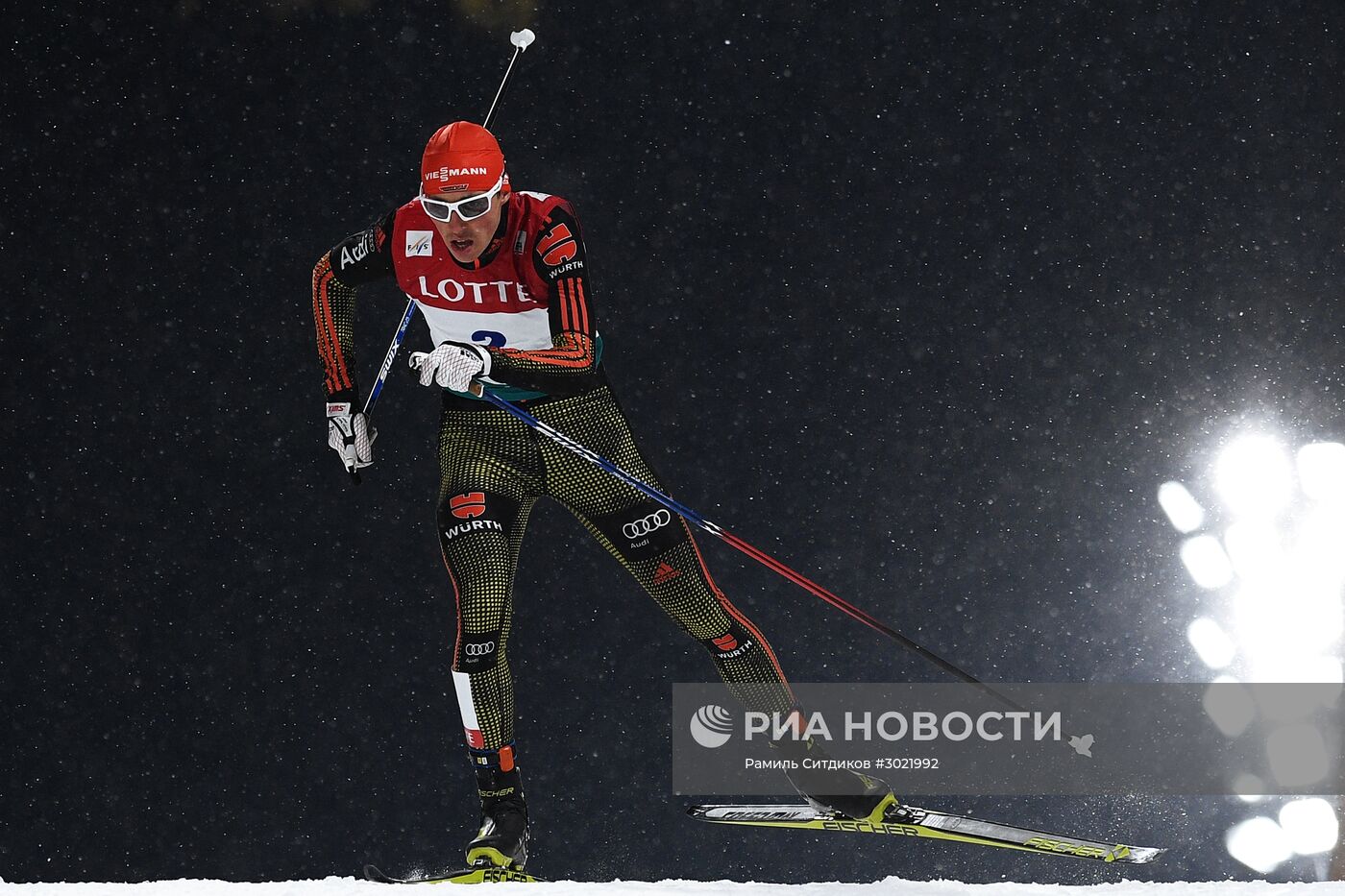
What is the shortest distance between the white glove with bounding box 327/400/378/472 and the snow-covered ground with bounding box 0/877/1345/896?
115 centimetres

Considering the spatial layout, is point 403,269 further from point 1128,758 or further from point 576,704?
point 1128,758

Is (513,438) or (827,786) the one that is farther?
(827,786)

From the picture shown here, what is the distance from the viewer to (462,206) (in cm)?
327

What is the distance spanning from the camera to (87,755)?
5.37 meters

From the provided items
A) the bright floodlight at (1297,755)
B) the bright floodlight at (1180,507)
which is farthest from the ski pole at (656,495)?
the bright floodlight at (1297,755)

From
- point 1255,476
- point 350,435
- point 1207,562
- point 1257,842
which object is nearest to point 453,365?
point 350,435

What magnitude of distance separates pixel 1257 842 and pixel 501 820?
Result: 3863 millimetres

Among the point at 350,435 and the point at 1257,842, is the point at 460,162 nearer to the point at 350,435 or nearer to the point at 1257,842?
the point at 350,435

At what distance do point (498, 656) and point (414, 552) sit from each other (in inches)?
73.7

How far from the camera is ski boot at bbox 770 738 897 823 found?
12.1 ft

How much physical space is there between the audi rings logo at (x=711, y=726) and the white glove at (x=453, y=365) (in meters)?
1.59

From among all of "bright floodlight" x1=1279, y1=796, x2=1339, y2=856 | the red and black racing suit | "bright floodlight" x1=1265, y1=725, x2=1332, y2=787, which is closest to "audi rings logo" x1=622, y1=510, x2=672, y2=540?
the red and black racing suit

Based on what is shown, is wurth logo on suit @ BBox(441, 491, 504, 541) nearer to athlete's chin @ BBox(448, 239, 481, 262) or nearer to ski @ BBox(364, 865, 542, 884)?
athlete's chin @ BBox(448, 239, 481, 262)

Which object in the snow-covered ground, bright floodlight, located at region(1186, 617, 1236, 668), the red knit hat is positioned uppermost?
the red knit hat
